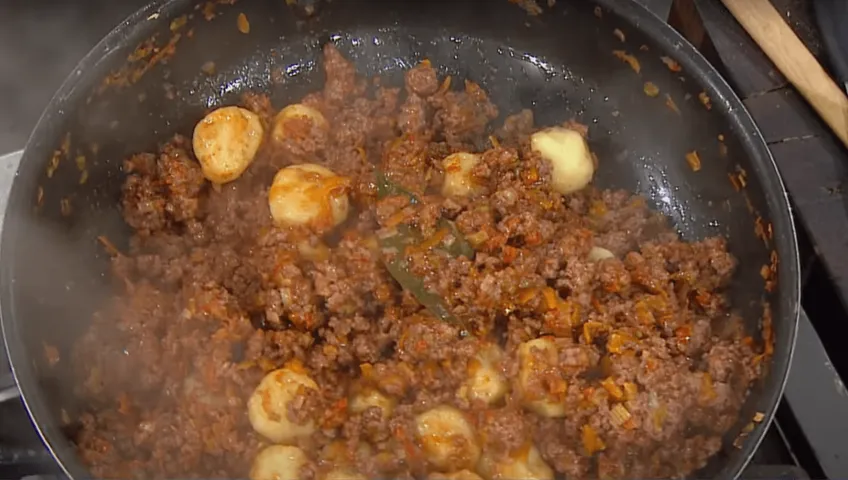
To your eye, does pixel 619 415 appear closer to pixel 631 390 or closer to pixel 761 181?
pixel 631 390

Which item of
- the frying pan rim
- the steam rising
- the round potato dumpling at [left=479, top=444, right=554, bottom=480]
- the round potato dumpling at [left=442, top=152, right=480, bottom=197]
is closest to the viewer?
the frying pan rim

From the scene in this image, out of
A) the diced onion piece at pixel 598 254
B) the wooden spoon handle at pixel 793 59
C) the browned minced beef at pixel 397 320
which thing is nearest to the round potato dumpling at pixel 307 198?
the browned minced beef at pixel 397 320

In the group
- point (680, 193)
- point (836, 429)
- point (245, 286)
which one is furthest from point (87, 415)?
point (836, 429)

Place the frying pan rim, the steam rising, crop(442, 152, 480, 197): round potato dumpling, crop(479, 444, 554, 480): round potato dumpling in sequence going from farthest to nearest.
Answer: the steam rising < crop(442, 152, 480, 197): round potato dumpling < crop(479, 444, 554, 480): round potato dumpling < the frying pan rim

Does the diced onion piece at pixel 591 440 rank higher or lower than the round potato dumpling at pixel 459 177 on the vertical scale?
lower

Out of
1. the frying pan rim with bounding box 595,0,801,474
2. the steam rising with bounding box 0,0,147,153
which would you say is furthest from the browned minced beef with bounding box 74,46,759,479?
the steam rising with bounding box 0,0,147,153

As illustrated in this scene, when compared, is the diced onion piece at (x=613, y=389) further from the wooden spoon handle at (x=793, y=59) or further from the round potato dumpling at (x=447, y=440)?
the wooden spoon handle at (x=793, y=59)

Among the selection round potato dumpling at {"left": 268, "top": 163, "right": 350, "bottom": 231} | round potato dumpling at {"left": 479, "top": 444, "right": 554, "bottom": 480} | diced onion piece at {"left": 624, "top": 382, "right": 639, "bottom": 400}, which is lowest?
round potato dumpling at {"left": 479, "top": 444, "right": 554, "bottom": 480}

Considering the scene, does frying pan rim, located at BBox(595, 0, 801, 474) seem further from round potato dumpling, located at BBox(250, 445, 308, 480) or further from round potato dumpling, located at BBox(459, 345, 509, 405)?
round potato dumpling, located at BBox(250, 445, 308, 480)
